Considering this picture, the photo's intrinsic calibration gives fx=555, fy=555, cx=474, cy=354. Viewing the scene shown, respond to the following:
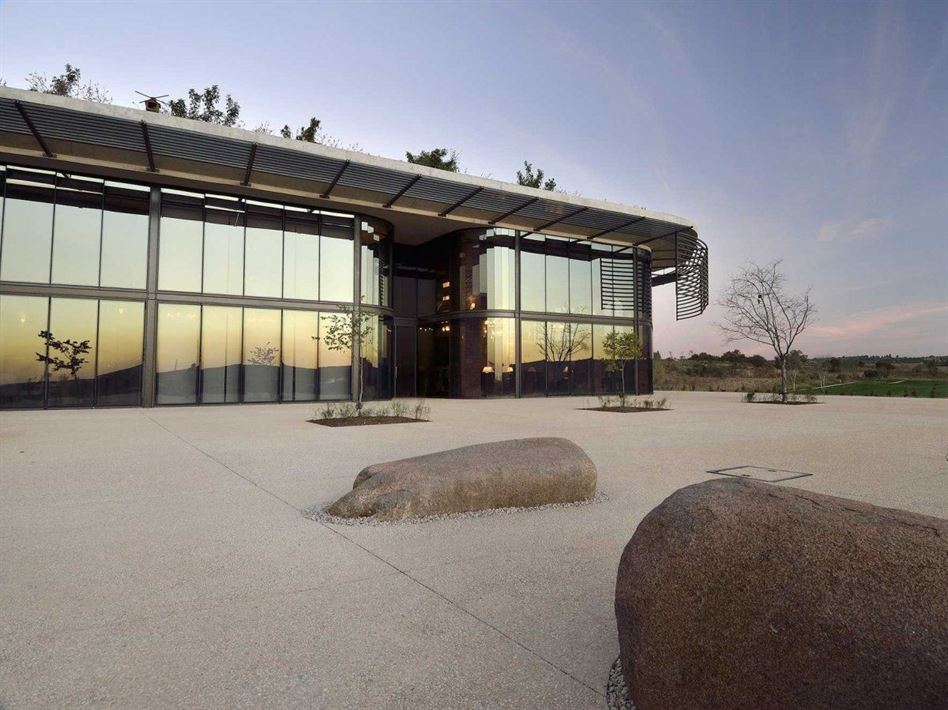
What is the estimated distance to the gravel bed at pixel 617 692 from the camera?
2.31 meters

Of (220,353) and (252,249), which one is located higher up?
(252,249)

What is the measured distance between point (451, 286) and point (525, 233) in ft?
15.8

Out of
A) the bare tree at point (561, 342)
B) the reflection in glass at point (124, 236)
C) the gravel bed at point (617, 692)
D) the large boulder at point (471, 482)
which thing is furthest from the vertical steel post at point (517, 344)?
the gravel bed at point (617, 692)

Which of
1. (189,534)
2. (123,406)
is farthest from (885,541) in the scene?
(123,406)

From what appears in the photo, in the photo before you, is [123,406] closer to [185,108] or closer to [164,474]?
[164,474]

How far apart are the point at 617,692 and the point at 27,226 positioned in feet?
80.6

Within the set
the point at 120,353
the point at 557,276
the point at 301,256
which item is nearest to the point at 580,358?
the point at 557,276

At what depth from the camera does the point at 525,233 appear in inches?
1153

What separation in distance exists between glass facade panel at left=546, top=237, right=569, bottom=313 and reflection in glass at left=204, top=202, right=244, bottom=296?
49.9 feet

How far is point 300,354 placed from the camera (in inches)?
945

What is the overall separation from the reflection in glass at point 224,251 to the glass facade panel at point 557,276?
15198mm

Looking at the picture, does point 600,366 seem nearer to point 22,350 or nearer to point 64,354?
point 64,354

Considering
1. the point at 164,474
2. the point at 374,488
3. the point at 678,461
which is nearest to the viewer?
the point at 374,488

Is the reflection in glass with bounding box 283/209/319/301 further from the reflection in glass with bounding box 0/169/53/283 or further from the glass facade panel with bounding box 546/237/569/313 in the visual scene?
the glass facade panel with bounding box 546/237/569/313
